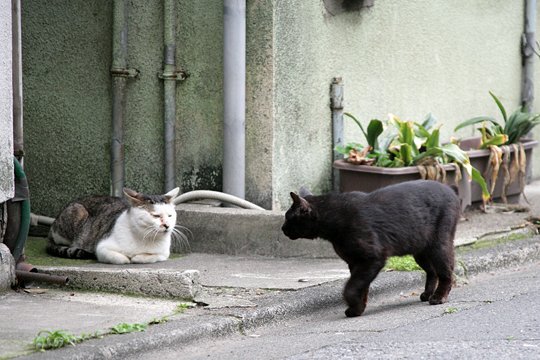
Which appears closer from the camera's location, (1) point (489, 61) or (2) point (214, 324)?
(2) point (214, 324)

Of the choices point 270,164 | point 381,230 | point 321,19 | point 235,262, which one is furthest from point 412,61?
point 381,230

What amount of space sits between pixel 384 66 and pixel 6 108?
13.3 feet

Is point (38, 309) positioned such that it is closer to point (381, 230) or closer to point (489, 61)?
point (381, 230)

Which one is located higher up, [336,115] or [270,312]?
[336,115]

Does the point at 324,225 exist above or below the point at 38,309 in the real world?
above

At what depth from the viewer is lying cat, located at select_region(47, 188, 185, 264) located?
759cm

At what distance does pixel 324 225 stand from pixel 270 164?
1.95 meters

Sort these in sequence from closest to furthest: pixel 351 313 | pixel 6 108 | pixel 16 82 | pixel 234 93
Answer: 1. pixel 351 313
2. pixel 6 108
3. pixel 16 82
4. pixel 234 93

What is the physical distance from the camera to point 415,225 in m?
6.54

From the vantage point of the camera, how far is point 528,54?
37.8ft

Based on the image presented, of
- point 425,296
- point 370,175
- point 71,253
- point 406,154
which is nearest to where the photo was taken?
point 425,296

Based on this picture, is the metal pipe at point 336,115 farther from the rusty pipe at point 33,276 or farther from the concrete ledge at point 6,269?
the concrete ledge at point 6,269

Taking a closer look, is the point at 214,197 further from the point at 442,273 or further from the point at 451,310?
the point at 451,310

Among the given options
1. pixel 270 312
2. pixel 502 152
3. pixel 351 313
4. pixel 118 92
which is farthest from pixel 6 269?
pixel 502 152
